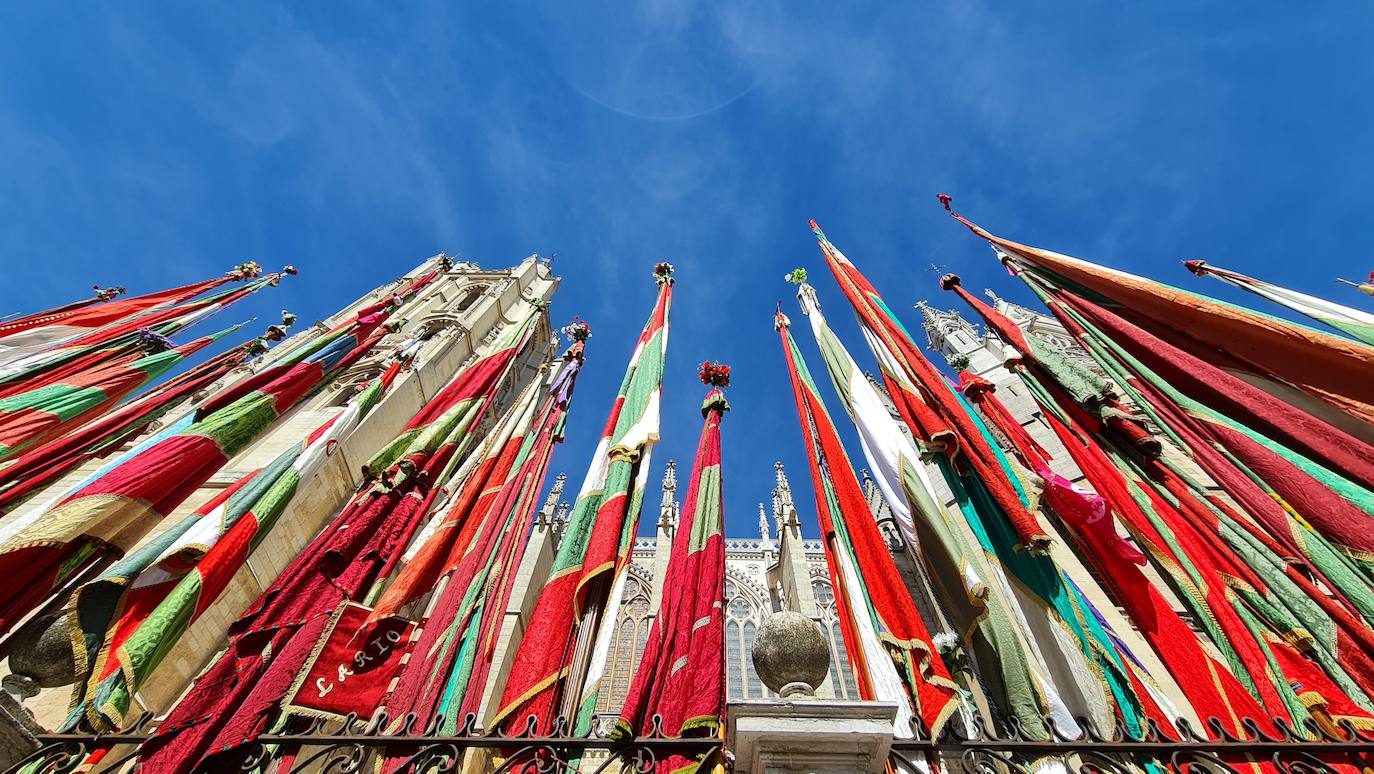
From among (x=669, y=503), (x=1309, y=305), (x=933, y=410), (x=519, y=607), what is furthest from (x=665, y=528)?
(x=1309, y=305)

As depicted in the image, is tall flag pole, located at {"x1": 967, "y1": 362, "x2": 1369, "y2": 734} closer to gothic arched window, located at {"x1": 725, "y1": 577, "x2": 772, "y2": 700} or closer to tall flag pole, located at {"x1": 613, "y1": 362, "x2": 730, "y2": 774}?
tall flag pole, located at {"x1": 613, "y1": 362, "x2": 730, "y2": 774}

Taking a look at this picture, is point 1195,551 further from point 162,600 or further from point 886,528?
point 886,528

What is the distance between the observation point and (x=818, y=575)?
2222 cm

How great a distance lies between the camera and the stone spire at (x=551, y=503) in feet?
46.4

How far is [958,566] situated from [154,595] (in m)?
6.37

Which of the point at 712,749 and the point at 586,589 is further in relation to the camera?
the point at 586,589

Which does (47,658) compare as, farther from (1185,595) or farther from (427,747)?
(1185,595)

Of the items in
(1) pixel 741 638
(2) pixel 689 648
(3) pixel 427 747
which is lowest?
(3) pixel 427 747

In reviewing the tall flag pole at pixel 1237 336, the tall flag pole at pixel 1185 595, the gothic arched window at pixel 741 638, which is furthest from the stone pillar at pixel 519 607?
the tall flag pole at pixel 1237 336

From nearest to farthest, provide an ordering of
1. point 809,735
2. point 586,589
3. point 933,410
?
1. point 809,735
2. point 586,589
3. point 933,410

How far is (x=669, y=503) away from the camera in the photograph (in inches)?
842

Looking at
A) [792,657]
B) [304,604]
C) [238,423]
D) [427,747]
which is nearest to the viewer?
[427,747]

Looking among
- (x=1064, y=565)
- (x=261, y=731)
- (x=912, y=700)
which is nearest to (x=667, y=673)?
(x=912, y=700)

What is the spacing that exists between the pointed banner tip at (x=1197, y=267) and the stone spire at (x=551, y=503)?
1257 centimetres
